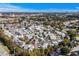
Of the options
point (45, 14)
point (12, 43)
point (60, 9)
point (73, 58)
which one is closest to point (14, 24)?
point (12, 43)

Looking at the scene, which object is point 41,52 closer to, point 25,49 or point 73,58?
point 25,49

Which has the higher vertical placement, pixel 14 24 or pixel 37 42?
pixel 14 24

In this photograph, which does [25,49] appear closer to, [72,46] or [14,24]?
[14,24]

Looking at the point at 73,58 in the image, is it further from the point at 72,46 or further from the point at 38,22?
the point at 38,22

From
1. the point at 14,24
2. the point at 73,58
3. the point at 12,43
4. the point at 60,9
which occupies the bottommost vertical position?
the point at 73,58

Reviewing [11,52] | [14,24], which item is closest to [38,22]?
[14,24]

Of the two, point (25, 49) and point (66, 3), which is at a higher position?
point (66, 3)

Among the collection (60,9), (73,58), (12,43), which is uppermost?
(60,9)
